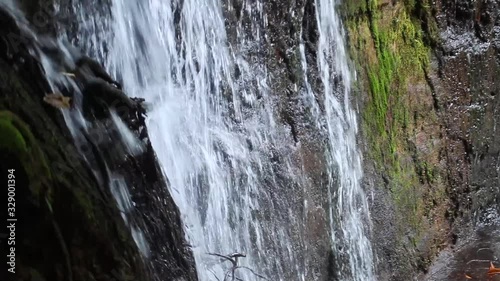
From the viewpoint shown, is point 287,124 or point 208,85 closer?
point 208,85

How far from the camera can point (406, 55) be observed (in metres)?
5.95

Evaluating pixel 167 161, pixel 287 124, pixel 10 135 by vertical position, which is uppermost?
pixel 287 124

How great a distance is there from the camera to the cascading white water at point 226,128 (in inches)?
138

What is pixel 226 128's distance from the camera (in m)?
4.16

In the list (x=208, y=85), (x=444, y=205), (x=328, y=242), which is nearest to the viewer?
(x=208, y=85)

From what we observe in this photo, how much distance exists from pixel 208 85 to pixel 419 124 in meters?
2.69

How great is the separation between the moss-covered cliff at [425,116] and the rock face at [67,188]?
9.82 ft

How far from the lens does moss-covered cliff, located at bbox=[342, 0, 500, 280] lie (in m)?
5.60

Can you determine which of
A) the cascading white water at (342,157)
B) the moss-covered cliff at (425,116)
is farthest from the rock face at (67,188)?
the moss-covered cliff at (425,116)

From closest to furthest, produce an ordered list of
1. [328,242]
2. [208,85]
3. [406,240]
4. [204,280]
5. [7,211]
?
[7,211] → [204,280] → [208,85] → [328,242] → [406,240]

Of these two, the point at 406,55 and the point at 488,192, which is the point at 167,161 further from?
the point at 488,192

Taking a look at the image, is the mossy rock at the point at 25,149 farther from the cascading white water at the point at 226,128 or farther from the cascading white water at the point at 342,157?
the cascading white water at the point at 342,157

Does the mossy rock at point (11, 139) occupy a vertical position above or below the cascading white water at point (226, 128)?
below

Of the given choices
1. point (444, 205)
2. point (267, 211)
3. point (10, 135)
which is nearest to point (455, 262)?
point (444, 205)
